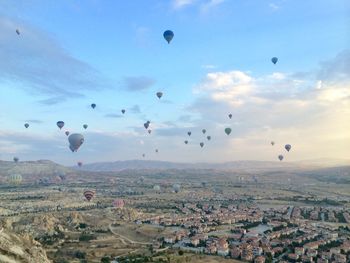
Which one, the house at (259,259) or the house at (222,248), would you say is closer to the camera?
the house at (259,259)

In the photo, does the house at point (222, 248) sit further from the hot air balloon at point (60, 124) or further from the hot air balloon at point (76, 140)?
the hot air balloon at point (60, 124)

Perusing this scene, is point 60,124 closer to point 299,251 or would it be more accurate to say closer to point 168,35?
point 168,35

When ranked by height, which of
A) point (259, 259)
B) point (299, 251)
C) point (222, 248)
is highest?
point (222, 248)

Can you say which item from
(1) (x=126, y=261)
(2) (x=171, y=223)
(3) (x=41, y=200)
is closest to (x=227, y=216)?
(2) (x=171, y=223)

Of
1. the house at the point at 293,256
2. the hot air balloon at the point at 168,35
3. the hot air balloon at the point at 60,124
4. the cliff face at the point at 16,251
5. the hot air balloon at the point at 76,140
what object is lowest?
the house at the point at 293,256

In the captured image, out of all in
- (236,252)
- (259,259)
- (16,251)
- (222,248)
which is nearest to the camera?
(16,251)

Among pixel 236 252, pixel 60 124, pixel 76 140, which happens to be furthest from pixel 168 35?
pixel 236 252

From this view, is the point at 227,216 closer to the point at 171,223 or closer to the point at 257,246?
the point at 171,223

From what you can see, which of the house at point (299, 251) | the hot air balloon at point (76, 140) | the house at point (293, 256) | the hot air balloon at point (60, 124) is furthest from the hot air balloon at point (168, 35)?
the house at point (299, 251)

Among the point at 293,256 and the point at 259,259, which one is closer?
the point at 259,259
